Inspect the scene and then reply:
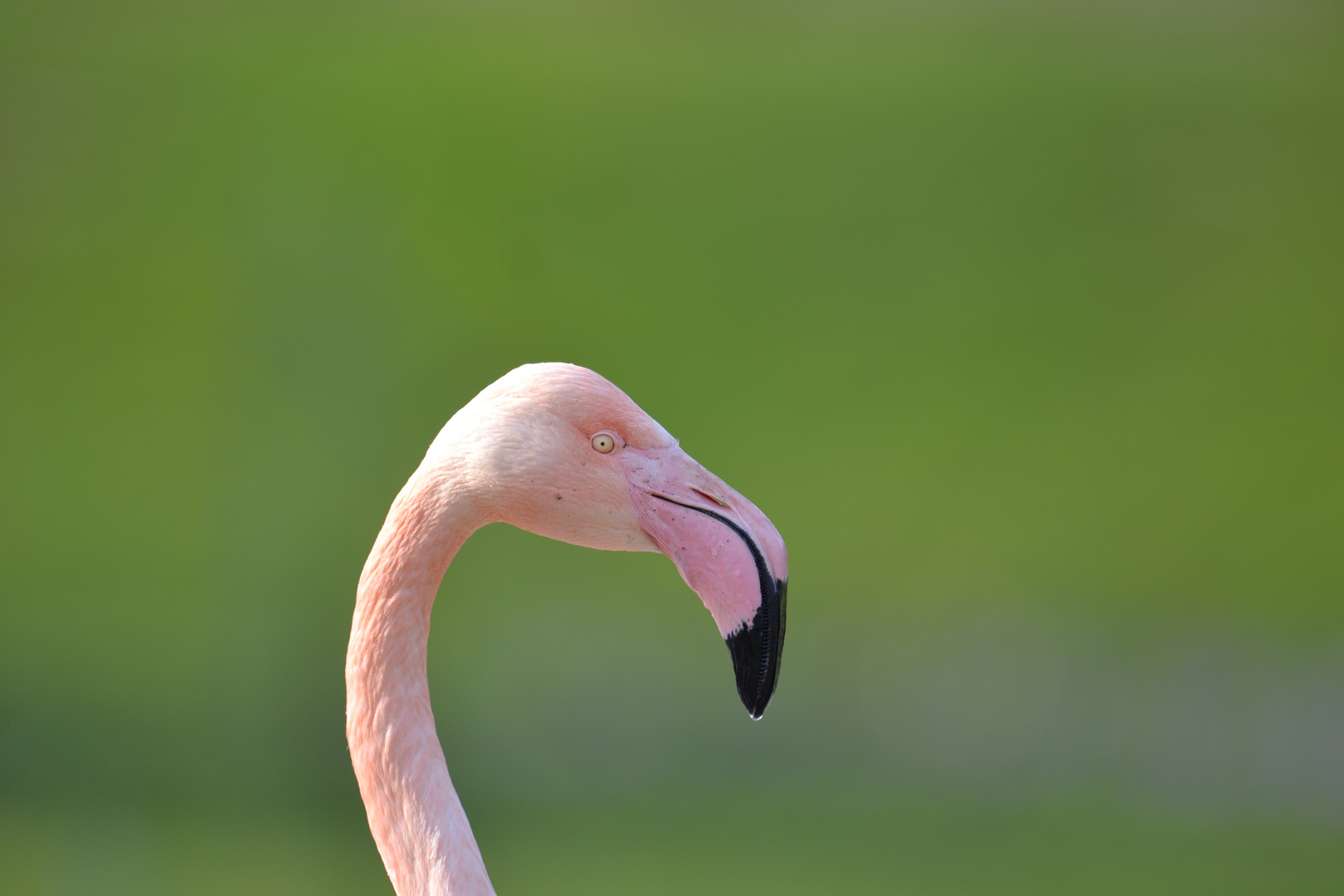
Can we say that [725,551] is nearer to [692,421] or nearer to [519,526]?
[519,526]

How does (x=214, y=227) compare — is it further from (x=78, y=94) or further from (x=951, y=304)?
(x=951, y=304)

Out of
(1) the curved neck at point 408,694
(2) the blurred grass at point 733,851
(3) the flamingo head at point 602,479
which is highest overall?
(3) the flamingo head at point 602,479

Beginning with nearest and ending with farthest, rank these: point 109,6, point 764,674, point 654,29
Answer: point 764,674, point 109,6, point 654,29

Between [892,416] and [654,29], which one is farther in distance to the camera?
[654,29]

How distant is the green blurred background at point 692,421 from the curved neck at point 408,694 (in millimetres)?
2274

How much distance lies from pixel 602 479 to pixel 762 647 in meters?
0.18

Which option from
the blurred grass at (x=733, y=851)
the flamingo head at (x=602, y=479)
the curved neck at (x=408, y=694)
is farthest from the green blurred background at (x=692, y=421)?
the flamingo head at (x=602, y=479)

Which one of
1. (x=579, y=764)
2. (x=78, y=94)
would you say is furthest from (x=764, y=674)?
(x=78, y=94)

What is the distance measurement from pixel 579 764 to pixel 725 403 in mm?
1183

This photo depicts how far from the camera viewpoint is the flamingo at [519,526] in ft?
2.77

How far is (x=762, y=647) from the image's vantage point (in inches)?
32.5

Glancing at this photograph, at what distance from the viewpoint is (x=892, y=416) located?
3613 mm

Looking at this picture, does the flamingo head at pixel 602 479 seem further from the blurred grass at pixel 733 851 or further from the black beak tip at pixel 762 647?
the blurred grass at pixel 733 851

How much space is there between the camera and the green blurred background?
3.31 meters
